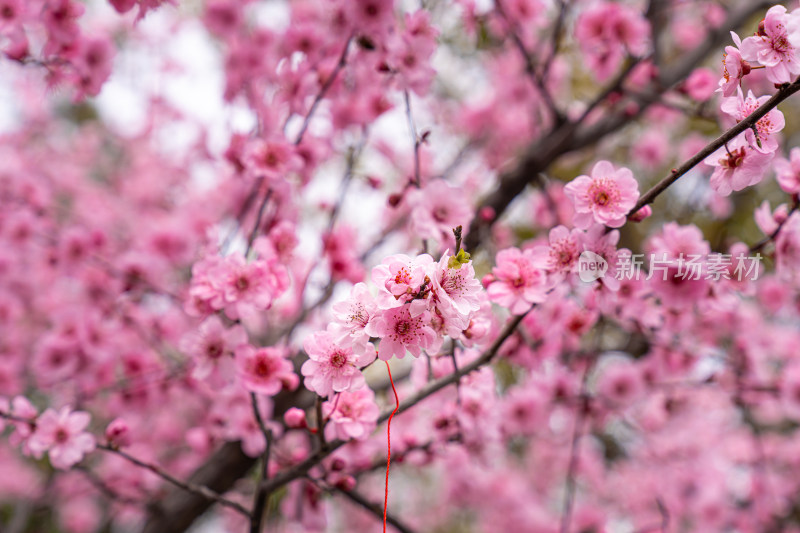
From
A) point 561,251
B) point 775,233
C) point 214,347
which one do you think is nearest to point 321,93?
point 214,347

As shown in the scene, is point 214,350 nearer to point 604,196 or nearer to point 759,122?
point 604,196

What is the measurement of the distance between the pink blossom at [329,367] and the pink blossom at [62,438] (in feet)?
2.66

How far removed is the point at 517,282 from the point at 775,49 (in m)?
0.71

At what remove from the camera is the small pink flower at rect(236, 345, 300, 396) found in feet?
4.80

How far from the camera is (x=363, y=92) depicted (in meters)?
2.38

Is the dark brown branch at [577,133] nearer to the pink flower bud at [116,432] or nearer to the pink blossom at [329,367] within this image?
the pink blossom at [329,367]

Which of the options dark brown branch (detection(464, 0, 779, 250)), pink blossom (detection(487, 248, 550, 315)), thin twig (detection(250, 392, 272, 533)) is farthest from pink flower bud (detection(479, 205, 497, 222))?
thin twig (detection(250, 392, 272, 533))

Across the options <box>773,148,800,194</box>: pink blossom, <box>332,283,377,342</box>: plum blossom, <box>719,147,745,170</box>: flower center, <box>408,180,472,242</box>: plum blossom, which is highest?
<box>408,180,472,242</box>: plum blossom

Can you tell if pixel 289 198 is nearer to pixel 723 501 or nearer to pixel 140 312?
pixel 140 312

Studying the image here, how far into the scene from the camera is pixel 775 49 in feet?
3.54

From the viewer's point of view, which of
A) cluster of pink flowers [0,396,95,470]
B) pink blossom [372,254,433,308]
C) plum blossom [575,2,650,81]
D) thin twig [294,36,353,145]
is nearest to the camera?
pink blossom [372,254,433,308]

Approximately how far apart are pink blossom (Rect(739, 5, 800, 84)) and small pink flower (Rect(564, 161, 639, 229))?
1.03 feet

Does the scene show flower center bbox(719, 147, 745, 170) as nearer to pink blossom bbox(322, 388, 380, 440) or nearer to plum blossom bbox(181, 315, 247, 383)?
pink blossom bbox(322, 388, 380, 440)

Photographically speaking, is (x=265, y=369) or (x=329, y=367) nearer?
(x=329, y=367)
